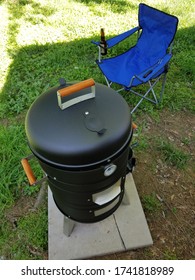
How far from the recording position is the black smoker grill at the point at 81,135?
1309 mm

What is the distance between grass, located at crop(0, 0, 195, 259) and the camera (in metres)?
2.66

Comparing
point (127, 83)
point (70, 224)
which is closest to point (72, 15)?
point (127, 83)

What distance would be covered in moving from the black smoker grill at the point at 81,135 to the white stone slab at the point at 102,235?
2.43 ft

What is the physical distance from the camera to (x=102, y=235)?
84.9 inches

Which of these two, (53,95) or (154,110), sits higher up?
(53,95)

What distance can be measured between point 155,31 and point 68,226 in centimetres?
272

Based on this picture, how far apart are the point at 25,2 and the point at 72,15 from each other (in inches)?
48.1

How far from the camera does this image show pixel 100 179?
1.46 m

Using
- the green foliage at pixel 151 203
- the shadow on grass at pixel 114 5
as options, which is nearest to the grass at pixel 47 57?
the shadow on grass at pixel 114 5

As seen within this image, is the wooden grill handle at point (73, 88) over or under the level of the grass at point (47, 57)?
over

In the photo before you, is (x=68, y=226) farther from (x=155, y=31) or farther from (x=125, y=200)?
(x=155, y=31)

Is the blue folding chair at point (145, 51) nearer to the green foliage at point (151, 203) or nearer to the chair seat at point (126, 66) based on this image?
the chair seat at point (126, 66)

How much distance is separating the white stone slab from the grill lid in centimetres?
105

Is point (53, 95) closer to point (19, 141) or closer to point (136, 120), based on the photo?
point (19, 141)
